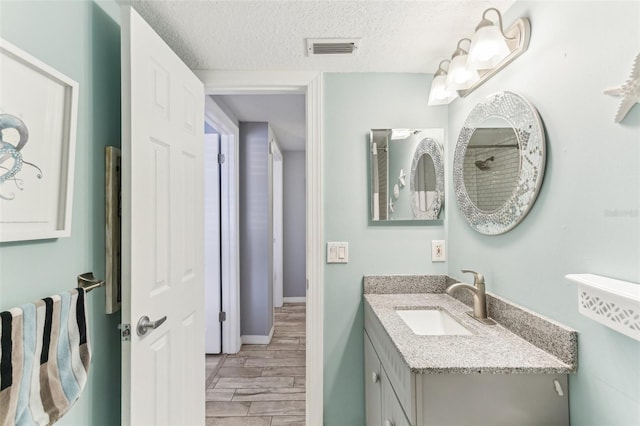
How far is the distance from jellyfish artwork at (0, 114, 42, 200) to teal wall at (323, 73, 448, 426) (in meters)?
1.28

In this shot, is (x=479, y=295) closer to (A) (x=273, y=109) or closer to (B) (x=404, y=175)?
(B) (x=404, y=175)

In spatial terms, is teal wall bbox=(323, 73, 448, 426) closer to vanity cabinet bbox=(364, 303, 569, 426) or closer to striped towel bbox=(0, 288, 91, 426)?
vanity cabinet bbox=(364, 303, 569, 426)

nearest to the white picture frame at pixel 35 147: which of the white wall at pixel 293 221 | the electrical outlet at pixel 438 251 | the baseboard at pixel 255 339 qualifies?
the electrical outlet at pixel 438 251

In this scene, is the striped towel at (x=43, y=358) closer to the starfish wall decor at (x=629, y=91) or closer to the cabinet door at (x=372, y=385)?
the cabinet door at (x=372, y=385)

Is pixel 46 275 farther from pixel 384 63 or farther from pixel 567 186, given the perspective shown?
pixel 384 63

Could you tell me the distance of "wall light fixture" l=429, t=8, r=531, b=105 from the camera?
113 centimetres

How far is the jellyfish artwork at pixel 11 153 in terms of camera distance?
73cm

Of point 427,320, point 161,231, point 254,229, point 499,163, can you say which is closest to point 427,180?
point 499,163

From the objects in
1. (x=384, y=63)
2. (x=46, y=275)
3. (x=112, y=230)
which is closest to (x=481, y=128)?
(x=384, y=63)

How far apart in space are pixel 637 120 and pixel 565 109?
0.24m

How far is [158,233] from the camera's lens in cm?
123

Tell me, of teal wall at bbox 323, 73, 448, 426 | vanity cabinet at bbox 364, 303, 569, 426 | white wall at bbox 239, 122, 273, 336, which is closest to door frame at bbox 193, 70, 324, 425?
teal wall at bbox 323, 73, 448, 426

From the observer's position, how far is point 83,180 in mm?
1039

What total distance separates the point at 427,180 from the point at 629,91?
106cm
